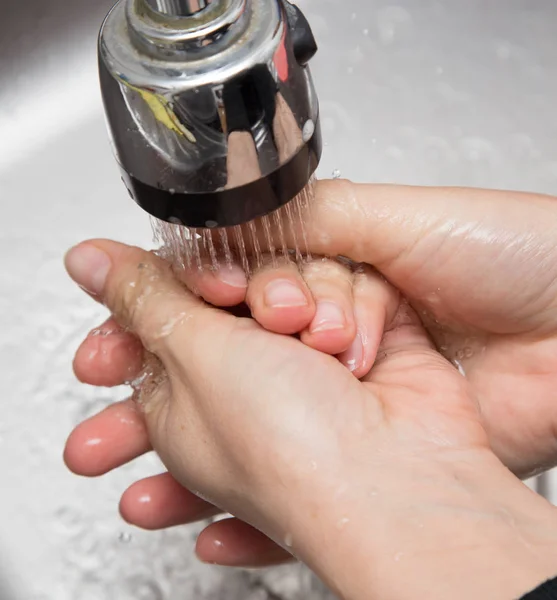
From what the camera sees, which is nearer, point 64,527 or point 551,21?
point 64,527

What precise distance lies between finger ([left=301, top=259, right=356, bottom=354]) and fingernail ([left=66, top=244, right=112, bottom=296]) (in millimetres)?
169

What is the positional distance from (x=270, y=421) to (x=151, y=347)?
0.46 ft

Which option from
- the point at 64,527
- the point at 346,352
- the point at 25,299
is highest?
the point at 346,352

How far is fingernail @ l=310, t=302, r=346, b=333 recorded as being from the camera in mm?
601

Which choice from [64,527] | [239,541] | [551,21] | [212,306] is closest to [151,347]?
[212,306]

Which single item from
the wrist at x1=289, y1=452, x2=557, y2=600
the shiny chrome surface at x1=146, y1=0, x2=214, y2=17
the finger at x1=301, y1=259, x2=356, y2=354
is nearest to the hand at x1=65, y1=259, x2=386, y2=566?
the finger at x1=301, y1=259, x2=356, y2=354

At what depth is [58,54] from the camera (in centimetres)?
97

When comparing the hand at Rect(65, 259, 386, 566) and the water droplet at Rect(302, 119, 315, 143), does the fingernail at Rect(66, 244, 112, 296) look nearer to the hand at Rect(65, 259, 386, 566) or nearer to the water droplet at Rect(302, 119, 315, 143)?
the hand at Rect(65, 259, 386, 566)

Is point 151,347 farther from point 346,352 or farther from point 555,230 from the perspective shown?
point 555,230

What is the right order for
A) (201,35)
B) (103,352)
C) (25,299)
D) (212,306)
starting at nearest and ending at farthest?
(201,35), (212,306), (103,352), (25,299)

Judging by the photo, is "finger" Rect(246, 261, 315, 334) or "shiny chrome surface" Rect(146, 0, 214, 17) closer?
"shiny chrome surface" Rect(146, 0, 214, 17)

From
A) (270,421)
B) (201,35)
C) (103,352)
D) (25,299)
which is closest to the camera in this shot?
(201,35)

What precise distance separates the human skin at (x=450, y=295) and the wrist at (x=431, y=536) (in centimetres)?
13

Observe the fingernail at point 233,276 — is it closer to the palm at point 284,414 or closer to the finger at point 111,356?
the palm at point 284,414
